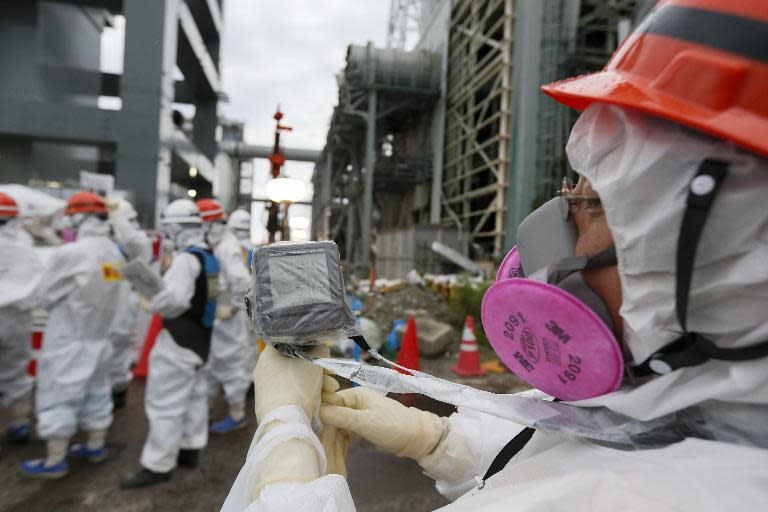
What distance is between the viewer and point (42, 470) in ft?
10.9

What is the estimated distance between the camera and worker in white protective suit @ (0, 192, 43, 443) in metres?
3.87

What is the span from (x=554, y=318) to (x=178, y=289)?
125 inches

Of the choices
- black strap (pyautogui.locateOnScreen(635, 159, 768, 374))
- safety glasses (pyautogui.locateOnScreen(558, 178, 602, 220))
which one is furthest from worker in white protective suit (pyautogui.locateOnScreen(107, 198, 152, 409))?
black strap (pyautogui.locateOnScreen(635, 159, 768, 374))

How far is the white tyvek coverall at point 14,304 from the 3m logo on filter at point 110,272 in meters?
0.68

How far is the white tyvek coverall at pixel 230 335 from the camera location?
4.51 metres

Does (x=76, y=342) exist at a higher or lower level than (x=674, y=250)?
lower

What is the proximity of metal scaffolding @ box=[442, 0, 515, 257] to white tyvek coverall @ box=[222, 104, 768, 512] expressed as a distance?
11.1m

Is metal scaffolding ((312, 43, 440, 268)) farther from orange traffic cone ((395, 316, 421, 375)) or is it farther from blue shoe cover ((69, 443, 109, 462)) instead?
blue shoe cover ((69, 443, 109, 462))

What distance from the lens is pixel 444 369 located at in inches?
230

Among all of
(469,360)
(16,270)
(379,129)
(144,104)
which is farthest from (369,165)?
(16,270)

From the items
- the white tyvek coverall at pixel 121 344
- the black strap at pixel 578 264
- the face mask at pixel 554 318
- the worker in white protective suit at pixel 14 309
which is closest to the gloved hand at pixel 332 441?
the face mask at pixel 554 318

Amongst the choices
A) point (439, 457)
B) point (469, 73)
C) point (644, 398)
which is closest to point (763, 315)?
point (644, 398)

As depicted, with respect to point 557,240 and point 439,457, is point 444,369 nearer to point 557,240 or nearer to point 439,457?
point 439,457

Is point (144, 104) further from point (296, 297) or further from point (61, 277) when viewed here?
point (296, 297)
